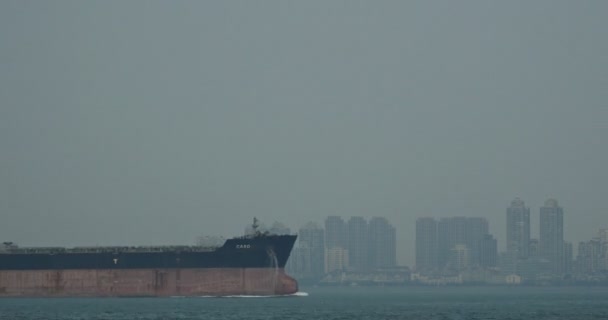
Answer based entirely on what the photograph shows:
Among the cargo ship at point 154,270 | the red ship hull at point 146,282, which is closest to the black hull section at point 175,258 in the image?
the cargo ship at point 154,270

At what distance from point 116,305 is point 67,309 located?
6.34 metres

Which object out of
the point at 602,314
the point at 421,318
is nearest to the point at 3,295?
the point at 421,318

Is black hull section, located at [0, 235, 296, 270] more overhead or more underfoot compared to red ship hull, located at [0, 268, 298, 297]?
more overhead

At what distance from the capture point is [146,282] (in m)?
103

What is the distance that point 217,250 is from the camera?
333ft

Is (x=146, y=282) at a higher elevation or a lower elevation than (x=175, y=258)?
lower

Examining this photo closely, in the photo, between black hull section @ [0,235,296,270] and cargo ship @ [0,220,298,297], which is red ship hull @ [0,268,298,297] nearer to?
cargo ship @ [0,220,298,297]

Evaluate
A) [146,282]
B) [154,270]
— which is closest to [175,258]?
[154,270]

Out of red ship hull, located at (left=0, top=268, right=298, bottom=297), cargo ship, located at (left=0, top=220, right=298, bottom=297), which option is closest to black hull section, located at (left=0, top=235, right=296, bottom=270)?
cargo ship, located at (left=0, top=220, right=298, bottom=297)

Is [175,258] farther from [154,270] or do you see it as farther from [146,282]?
[146,282]

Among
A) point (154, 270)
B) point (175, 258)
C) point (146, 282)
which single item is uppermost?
point (175, 258)

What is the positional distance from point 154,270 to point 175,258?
1996 millimetres

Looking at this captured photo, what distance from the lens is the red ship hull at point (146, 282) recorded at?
100812 millimetres

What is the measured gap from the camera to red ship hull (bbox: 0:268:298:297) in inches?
3969
